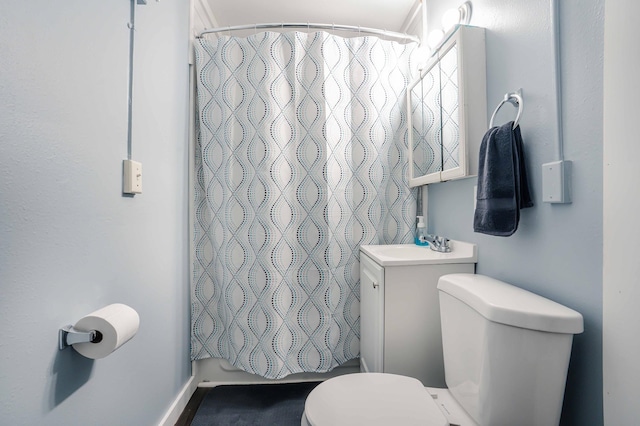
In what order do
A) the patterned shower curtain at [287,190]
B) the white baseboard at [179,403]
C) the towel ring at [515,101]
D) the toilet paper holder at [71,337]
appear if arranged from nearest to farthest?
the toilet paper holder at [71,337]
the towel ring at [515,101]
the white baseboard at [179,403]
the patterned shower curtain at [287,190]

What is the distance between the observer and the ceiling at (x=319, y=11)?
1.78 metres

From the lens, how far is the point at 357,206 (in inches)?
64.7

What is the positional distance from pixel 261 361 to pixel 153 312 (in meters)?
0.67

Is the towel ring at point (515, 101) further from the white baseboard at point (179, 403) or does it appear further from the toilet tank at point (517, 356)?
the white baseboard at point (179, 403)

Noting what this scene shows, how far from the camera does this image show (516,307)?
73cm

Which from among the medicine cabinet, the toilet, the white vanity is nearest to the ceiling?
the medicine cabinet

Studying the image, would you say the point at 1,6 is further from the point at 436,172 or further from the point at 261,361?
the point at 261,361

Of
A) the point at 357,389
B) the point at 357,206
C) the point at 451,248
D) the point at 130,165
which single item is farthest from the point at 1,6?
the point at 451,248

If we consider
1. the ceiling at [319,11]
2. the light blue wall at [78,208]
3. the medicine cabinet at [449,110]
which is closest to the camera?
the light blue wall at [78,208]

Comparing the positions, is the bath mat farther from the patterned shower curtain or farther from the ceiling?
the ceiling

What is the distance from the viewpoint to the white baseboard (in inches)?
51.6

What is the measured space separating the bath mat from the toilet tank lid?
3.50ft

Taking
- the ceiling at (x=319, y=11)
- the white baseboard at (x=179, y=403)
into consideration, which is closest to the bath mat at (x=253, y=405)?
the white baseboard at (x=179, y=403)

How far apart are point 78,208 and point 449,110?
1391 millimetres
